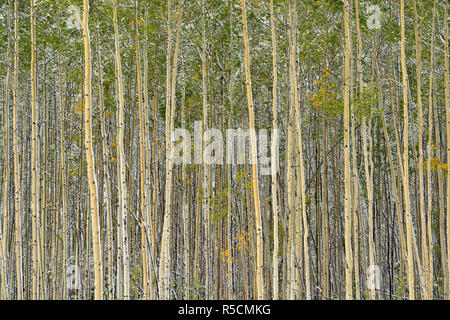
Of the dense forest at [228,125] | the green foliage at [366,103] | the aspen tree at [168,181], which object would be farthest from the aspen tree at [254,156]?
the green foliage at [366,103]

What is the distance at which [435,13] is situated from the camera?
21.8 feet

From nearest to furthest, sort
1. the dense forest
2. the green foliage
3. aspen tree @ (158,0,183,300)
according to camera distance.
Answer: the green foliage
aspen tree @ (158,0,183,300)
the dense forest

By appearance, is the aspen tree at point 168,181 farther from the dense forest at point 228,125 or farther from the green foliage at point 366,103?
the green foliage at point 366,103

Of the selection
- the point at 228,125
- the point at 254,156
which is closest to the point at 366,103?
the point at 254,156

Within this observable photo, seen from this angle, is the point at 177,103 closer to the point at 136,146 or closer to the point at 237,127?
the point at 237,127

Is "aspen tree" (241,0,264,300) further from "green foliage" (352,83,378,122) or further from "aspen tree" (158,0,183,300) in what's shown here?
"green foliage" (352,83,378,122)

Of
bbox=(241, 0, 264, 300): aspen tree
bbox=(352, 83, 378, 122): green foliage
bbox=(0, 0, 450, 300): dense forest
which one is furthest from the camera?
bbox=(0, 0, 450, 300): dense forest

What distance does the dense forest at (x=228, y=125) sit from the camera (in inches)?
232

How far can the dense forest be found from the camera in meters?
5.90

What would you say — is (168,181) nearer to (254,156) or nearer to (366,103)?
(254,156)

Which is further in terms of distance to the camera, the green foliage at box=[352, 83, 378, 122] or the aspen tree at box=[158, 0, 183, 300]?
the aspen tree at box=[158, 0, 183, 300]

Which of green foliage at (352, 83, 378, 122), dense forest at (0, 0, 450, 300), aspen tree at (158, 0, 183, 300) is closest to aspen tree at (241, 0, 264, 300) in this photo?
dense forest at (0, 0, 450, 300)

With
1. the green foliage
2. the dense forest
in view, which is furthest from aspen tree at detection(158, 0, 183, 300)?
the green foliage
